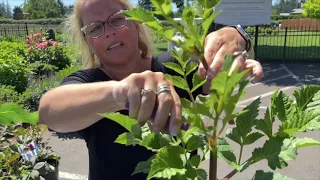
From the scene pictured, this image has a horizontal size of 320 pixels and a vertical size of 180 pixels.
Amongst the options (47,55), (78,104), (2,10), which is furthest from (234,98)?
(2,10)

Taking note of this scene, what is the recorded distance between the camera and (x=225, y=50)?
1.03 m

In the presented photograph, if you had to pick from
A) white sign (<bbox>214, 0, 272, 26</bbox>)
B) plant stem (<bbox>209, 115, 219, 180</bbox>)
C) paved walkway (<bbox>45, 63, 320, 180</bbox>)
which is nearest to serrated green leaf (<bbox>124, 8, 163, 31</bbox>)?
plant stem (<bbox>209, 115, 219, 180</bbox>)

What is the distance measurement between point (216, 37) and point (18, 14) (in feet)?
263

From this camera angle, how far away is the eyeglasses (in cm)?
144

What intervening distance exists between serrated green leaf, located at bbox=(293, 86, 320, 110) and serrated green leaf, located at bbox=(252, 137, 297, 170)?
0.09 meters

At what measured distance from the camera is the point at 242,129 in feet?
2.41

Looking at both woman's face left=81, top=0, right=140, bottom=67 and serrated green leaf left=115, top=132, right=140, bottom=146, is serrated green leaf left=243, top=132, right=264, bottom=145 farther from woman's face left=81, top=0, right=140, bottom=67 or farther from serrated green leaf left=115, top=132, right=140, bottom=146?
woman's face left=81, top=0, right=140, bottom=67

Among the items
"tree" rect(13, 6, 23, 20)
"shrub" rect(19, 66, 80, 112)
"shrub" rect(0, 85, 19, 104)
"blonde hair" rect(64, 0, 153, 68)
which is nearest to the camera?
"blonde hair" rect(64, 0, 153, 68)

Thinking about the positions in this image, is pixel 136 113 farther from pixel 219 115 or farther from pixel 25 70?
pixel 25 70

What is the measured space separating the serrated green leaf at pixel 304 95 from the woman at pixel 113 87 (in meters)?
0.14

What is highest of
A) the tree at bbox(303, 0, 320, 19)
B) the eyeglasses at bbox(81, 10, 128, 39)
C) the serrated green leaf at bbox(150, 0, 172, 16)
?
the serrated green leaf at bbox(150, 0, 172, 16)

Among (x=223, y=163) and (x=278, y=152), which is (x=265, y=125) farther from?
(x=223, y=163)

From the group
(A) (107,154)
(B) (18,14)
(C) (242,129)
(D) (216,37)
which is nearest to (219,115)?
(C) (242,129)

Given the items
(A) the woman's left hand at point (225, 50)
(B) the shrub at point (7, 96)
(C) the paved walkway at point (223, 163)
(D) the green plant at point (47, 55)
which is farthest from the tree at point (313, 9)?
(A) the woman's left hand at point (225, 50)
